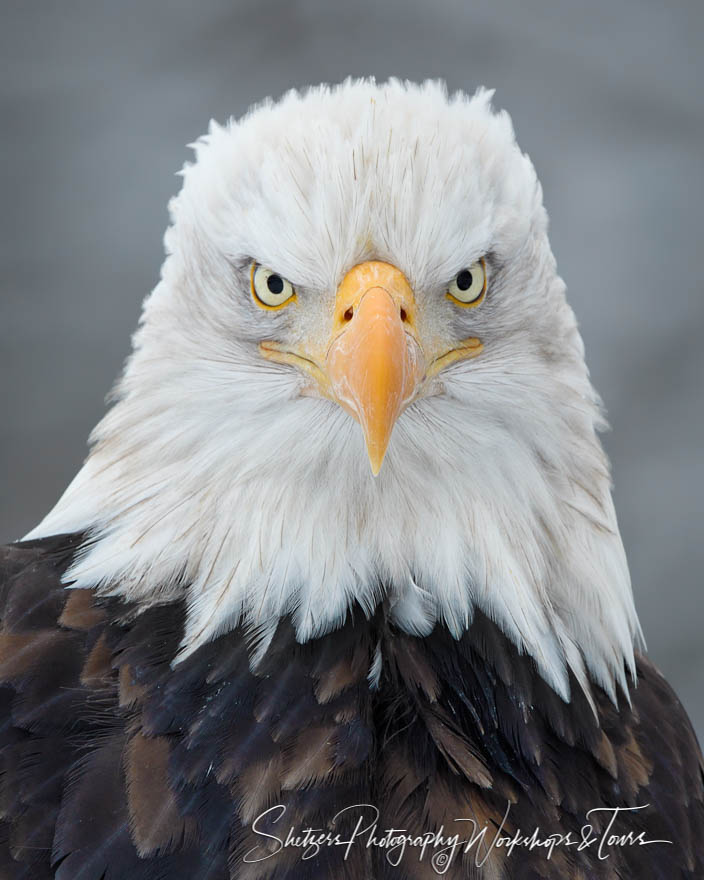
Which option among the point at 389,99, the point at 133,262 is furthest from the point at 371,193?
the point at 133,262

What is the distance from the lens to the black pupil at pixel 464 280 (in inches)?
65.7

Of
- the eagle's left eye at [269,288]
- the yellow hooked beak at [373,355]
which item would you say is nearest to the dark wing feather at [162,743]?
the yellow hooked beak at [373,355]

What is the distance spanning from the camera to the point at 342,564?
5.46ft

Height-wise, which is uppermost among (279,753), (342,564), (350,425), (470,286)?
(470,286)

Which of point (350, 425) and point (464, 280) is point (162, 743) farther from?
point (464, 280)

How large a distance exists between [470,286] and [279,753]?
0.66 meters

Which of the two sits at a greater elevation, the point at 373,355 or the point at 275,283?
the point at 275,283

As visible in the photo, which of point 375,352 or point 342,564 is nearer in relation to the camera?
point 375,352

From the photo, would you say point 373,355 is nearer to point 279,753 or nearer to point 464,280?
point 464,280

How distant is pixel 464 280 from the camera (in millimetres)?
1681

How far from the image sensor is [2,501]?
14.6 ft

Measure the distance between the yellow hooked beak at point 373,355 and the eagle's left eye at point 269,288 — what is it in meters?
0.07

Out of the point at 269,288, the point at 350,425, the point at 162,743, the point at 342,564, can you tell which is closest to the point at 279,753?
the point at 162,743

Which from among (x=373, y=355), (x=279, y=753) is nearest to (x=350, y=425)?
(x=373, y=355)
